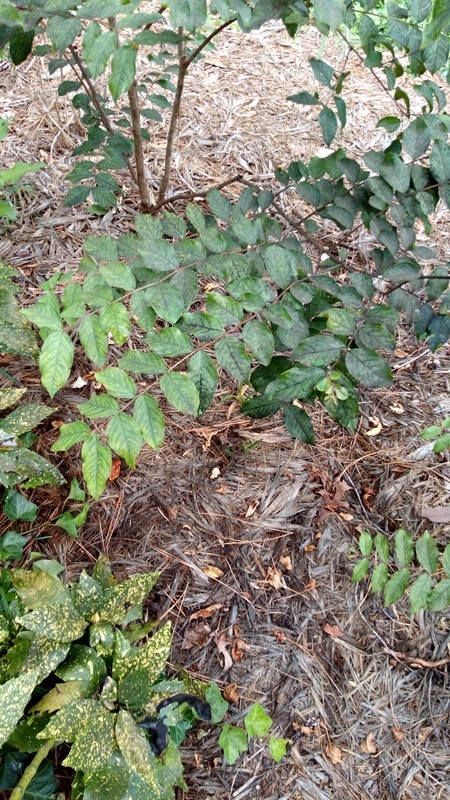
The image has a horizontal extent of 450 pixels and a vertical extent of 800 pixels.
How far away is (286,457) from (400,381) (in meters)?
0.52

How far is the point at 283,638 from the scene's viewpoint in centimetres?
168

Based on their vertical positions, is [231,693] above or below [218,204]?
below

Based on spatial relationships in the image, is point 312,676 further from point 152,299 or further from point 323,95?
point 323,95

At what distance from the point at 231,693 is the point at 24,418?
0.96 meters

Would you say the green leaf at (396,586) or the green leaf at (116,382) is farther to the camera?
the green leaf at (396,586)

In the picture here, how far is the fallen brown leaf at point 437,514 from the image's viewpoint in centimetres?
183

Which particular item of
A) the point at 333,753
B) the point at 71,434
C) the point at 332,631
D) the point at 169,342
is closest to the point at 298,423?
the point at 169,342

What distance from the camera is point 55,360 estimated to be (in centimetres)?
111

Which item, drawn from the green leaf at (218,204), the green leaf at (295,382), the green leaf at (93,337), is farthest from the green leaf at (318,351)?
the green leaf at (218,204)

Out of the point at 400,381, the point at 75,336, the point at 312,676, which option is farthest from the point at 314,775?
the point at 75,336

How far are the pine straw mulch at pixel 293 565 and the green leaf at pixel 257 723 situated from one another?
0.06 meters

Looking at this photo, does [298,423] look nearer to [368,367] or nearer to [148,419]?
[368,367]

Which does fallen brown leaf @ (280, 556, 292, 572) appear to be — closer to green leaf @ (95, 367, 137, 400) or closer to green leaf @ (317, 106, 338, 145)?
green leaf @ (95, 367, 137, 400)

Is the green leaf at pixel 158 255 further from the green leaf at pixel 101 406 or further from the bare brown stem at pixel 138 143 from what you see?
the bare brown stem at pixel 138 143
